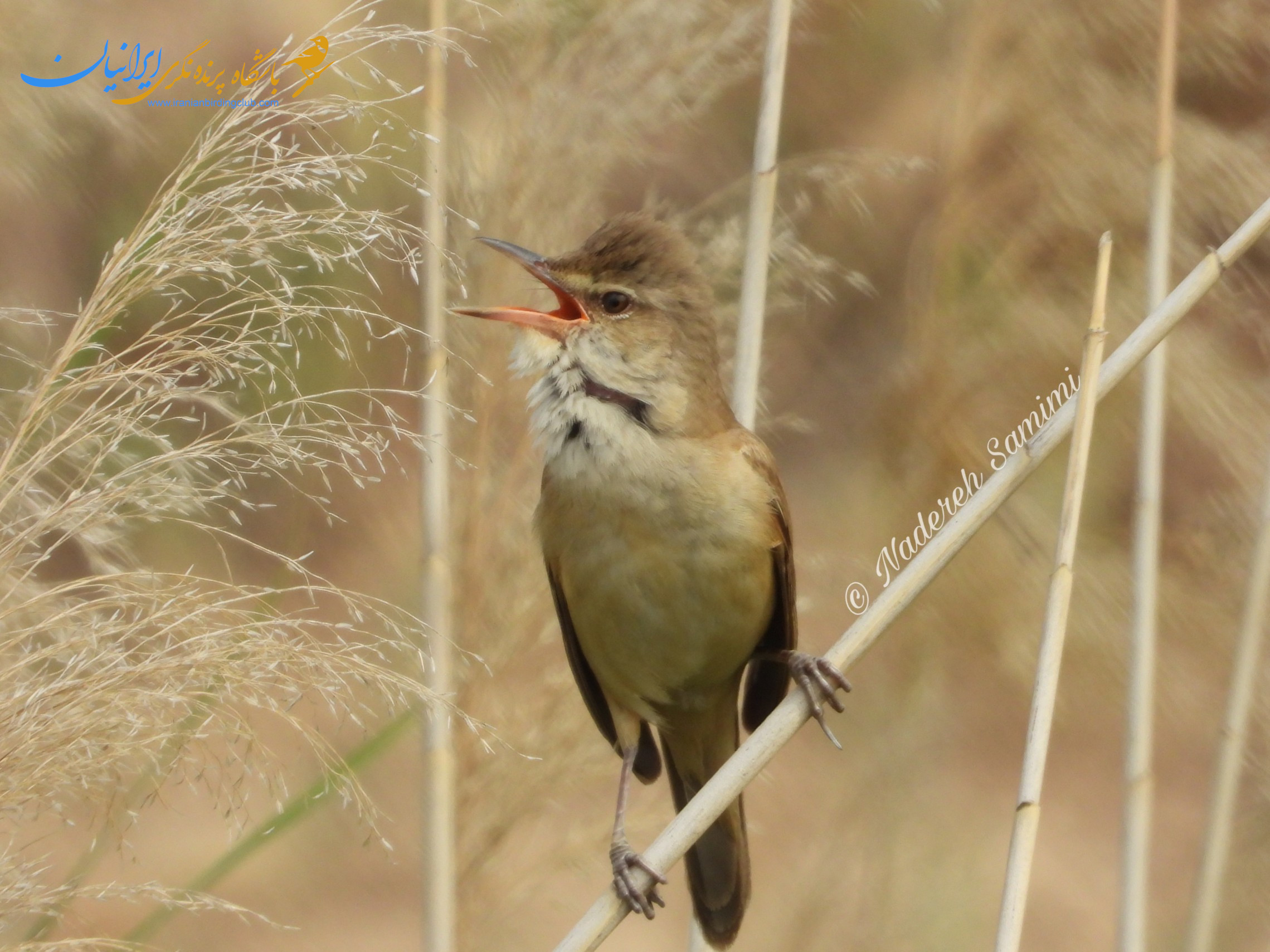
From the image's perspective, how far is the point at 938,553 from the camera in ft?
6.00

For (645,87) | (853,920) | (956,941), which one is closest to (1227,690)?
(853,920)

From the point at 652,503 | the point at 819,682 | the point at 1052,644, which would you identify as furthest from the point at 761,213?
the point at 1052,644

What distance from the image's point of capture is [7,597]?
66.6 inches

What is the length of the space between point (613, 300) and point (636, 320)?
56 millimetres

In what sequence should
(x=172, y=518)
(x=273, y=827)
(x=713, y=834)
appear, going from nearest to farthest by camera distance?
(x=172, y=518) → (x=273, y=827) → (x=713, y=834)

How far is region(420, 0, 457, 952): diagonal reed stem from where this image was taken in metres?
2.24

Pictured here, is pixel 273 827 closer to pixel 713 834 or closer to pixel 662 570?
pixel 662 570

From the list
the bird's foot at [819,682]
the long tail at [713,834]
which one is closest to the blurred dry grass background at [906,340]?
the long tail at [713,834]

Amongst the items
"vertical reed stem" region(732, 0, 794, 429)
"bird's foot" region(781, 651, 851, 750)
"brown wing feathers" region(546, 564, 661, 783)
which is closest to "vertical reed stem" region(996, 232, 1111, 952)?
"bird's foot" region(781, 651, 851, 750)

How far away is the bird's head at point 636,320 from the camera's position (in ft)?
7.55

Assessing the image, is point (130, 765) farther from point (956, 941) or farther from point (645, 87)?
point (956, 941)

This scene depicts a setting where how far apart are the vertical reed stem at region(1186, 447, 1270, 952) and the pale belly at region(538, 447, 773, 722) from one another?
86 cm

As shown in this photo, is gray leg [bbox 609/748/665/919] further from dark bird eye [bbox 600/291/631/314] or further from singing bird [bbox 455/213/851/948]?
dark bird eye [bbox 600/291/631/314]

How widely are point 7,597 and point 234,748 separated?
0.34 m
